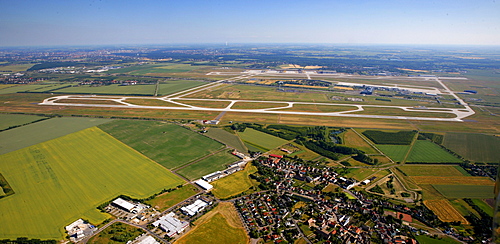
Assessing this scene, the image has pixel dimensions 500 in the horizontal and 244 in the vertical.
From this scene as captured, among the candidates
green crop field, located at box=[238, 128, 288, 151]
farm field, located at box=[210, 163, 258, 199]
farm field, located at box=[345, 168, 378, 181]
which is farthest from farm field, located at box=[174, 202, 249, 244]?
green crop field, located at box=[238, 128, 288, 151]

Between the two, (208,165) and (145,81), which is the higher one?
(145,81)

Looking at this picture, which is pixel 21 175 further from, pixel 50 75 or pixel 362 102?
pixel 50 75

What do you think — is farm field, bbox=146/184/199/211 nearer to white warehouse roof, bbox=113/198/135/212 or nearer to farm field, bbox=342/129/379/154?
white warehouse roof, bbox=113/198/135/212

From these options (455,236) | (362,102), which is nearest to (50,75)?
(362,102)

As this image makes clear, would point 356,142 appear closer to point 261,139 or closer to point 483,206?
point 261,139

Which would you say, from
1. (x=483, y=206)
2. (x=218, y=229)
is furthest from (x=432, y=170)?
(x=218, y=229)

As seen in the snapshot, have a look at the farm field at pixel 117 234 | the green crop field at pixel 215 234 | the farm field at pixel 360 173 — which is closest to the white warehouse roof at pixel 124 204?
the farm field at pixel 117 234

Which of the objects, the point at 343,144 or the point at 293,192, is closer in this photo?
the point at 293,192

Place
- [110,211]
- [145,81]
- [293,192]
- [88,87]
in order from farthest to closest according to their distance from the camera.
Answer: [145,81] → [88,87] → [293,192] → [110,211]
